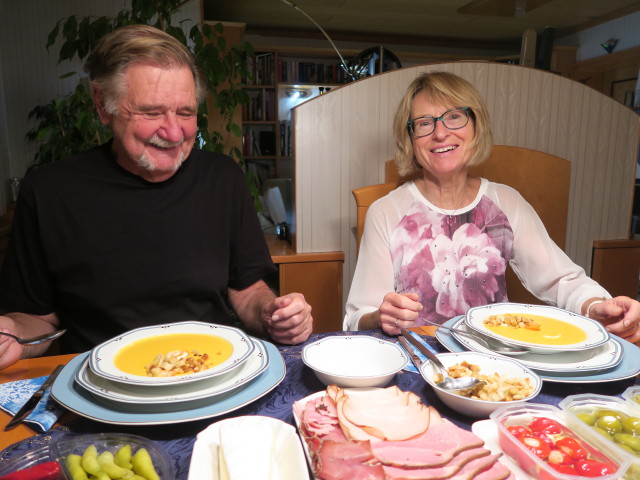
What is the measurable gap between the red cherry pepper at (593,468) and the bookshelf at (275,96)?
5.29m

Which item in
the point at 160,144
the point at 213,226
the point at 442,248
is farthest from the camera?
the point at 442,248

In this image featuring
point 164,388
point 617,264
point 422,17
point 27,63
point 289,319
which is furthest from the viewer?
point 422,17

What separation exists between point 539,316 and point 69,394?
3.11 feet

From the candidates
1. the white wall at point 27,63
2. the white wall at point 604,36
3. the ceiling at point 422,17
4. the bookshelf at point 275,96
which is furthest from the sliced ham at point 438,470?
the white wall at point 604,36

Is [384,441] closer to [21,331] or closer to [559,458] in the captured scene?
[559,458]

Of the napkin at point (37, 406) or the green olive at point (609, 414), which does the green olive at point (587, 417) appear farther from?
the napkin at point (37, 406)

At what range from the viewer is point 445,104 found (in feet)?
5.28

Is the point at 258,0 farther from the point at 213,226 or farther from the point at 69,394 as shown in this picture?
the point at 69,394

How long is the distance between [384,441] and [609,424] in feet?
1.07

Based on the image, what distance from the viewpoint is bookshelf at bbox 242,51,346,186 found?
5797 mm

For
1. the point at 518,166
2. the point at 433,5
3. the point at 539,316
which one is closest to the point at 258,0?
the point at 433,5

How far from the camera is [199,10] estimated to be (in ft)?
14.8

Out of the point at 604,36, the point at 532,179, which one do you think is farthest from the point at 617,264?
the point at 604,36

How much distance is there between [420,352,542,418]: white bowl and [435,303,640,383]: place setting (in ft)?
0.18
